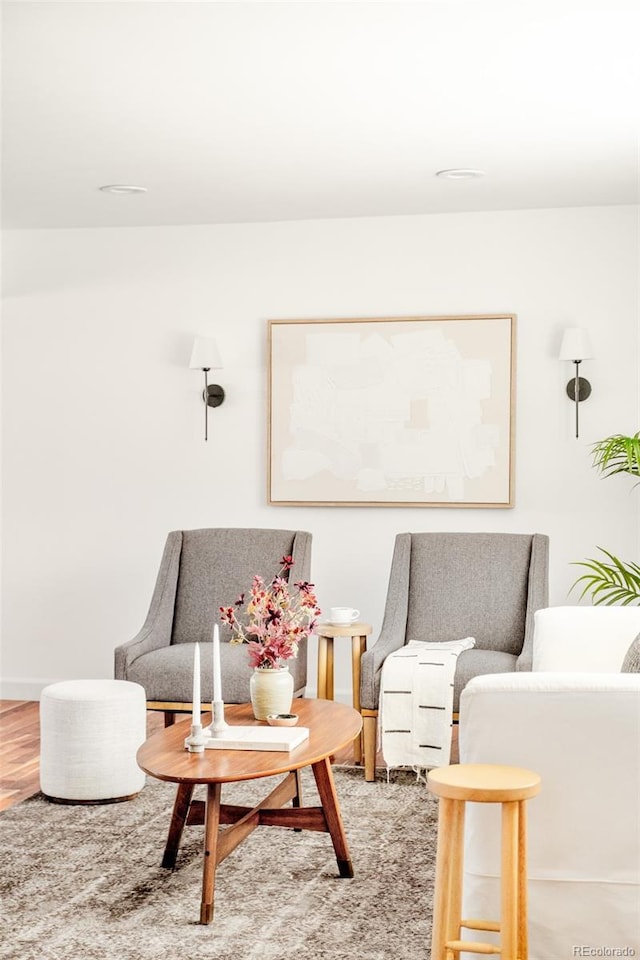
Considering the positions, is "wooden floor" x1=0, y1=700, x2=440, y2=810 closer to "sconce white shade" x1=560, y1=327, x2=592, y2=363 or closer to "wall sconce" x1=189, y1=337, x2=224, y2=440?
"wall sconce" x1=189, y1=337, x2=224, y2=440

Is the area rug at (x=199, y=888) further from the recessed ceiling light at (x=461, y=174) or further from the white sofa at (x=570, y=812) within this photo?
the recessed ceiling light at (x=461, y=174)

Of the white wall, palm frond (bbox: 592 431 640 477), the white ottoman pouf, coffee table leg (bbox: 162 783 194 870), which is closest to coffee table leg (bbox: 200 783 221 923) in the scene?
coffee table leg (bbox: 162 783 194 870)

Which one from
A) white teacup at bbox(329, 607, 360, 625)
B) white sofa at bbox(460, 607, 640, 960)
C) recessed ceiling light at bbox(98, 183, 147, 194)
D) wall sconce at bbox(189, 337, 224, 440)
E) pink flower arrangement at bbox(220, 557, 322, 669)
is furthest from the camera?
wall sconce at bbox(189, 337, 224, 440)

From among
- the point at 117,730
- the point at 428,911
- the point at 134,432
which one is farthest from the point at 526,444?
the point at 428,911

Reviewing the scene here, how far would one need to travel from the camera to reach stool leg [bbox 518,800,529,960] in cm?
226

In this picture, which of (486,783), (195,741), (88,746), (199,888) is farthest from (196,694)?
(486,783)

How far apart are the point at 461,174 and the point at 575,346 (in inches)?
40.9

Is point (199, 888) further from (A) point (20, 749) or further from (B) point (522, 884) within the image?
(A) point (20, 749)

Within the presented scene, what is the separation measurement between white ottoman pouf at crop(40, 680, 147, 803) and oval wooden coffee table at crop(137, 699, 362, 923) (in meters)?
0.53

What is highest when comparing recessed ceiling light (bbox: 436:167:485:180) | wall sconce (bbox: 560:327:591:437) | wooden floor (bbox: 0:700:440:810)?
recessed ceiling light (bbox: 436:167:485:180)

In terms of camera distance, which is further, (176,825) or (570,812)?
(176,825)

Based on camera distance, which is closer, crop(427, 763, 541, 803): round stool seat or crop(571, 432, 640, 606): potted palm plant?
crop(427, 763, 541, 803): round stool seat

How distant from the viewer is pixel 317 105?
12.8ft

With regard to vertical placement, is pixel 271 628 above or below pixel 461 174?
below
